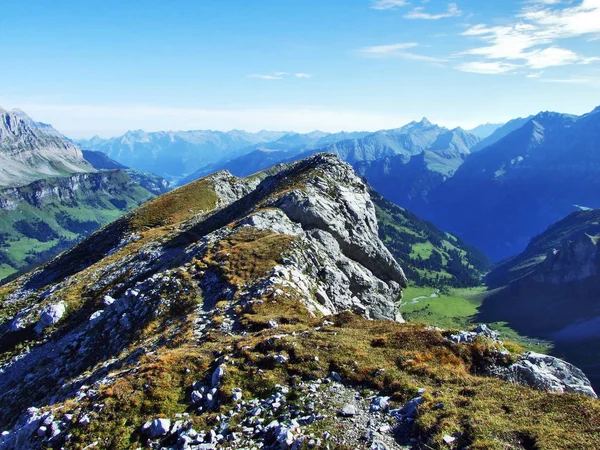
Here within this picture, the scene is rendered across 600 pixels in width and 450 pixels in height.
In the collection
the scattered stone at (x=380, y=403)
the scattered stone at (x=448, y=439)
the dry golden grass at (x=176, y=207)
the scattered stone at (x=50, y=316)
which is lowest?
the scattered stone at (x=50, y=316)

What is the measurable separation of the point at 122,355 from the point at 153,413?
467 inches

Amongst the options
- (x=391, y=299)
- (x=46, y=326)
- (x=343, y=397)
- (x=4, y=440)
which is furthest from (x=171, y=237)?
(x=343, y=397)

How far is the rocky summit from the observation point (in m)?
16.8

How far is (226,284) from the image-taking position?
124ft

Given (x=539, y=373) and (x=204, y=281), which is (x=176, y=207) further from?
(x=539, y=373)

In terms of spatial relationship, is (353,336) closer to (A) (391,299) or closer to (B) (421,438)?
(B) (421,438)

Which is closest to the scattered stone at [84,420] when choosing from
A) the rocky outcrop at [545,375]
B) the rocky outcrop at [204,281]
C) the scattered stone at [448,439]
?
the rocky outcrop at [204,281]

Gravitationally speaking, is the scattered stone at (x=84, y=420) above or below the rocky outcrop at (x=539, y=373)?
below

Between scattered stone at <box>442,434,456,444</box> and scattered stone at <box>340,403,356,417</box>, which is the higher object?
scattered stone at <box>442,434,456,444</box>

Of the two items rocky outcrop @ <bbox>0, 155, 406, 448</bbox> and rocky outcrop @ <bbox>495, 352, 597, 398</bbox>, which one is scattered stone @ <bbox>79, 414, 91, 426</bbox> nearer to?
rocky outcrop @ <bbox>0, 155, 406, 448</bbox>

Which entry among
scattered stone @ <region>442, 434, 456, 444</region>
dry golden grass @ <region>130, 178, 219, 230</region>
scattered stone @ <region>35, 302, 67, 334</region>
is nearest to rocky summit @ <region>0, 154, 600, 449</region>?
scattered stone @ <region>442, 434, 456, 444</region>

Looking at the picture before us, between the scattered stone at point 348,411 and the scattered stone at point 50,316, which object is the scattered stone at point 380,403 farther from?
the scattered stone at point 50,316

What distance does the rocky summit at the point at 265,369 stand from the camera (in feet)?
55.1

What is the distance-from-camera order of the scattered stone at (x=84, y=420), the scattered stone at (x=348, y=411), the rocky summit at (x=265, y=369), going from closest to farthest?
the rocky summit at (x=265, y=369)
the scattered stone at (x=348, y=411)
the scattered stone at (x=84, y=420)
